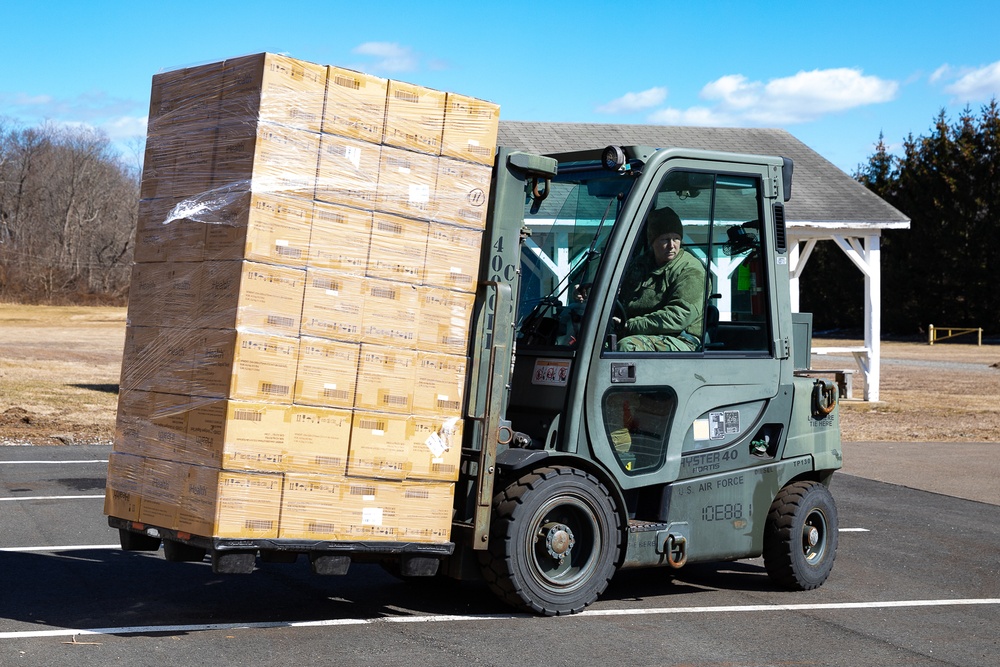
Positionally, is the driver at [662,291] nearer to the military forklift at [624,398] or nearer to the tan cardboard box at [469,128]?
the military forklift at [624,398]

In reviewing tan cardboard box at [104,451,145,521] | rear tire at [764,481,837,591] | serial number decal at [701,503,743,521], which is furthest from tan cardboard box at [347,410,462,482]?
rear tire at [764,481,837,591]

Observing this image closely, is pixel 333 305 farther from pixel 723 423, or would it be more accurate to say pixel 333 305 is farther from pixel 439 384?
pixel 723 423

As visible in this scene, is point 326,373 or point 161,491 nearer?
point 326,373

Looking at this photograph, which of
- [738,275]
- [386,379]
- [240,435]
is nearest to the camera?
[240,435]

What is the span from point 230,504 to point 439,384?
115 cm

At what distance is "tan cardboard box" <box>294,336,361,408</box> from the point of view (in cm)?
523

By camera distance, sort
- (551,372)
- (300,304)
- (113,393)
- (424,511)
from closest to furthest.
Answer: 1. (300,304)
2. (424,511)
3. (551,372)
4. (113,393)

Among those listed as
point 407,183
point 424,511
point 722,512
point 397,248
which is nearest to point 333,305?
point 397,248


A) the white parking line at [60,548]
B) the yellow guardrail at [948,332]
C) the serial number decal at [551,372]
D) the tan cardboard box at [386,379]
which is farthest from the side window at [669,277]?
the yellow guardrail at [948,332]

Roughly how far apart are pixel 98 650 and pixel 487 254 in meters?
2.60

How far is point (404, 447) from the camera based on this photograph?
5527 mm

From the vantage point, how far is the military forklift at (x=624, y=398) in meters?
5.93

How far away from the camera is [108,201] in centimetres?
7238

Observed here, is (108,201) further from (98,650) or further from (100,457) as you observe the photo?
(98,650)
